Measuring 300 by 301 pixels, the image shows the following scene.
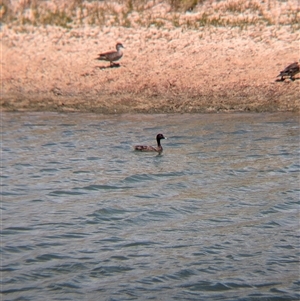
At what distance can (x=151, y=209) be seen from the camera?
1202 cm

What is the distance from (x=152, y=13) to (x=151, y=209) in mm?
10783

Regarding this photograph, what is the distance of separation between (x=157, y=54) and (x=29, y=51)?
3.23m

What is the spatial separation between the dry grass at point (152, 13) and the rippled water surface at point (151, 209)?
158 inches

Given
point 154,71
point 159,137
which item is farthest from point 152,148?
point 154,71

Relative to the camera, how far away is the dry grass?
21.1m

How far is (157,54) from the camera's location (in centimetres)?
2050

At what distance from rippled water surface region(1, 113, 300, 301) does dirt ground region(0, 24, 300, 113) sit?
0.91 meters

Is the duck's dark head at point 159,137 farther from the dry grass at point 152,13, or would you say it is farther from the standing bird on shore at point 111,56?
the dry grass at point 152,13

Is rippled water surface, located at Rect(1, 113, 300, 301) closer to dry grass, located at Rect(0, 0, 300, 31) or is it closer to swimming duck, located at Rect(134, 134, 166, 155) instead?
swimming duck, located at Rect(134, 134, 166, 155)

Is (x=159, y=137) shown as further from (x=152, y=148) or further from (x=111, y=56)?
(x=111, y=56)

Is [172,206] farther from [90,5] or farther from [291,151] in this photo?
[90,5]

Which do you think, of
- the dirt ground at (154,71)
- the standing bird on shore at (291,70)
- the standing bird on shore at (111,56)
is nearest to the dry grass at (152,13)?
the dirt ground at (154,71)

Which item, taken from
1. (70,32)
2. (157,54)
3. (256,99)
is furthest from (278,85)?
(70,32)

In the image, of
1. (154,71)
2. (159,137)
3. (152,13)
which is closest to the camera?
(159,137)
